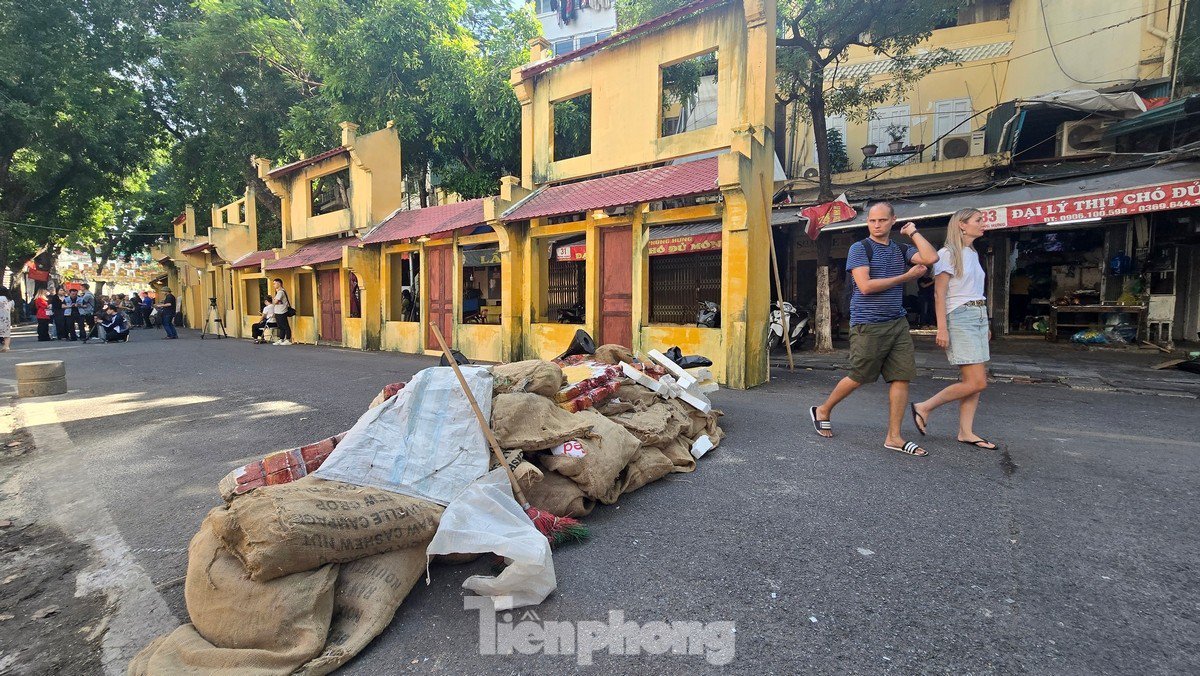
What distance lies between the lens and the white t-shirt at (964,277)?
388cm

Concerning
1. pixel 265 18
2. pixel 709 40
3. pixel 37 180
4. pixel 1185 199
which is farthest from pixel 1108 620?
pixel 37 180

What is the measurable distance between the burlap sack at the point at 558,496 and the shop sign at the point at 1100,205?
29.8ft

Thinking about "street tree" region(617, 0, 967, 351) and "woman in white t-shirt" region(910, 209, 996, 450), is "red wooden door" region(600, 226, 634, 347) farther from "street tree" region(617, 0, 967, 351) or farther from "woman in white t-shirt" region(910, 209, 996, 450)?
"woman in white t-shirt" region(910, 209, 996, 450)

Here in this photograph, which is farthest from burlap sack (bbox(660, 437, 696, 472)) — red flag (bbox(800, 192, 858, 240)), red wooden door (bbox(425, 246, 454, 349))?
red wooden door (bbox(425, 246, 454, 349))

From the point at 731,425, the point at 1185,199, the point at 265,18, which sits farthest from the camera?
the point at 265,18

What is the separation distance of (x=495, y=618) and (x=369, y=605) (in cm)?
47

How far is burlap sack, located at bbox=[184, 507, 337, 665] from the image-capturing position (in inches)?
70.0

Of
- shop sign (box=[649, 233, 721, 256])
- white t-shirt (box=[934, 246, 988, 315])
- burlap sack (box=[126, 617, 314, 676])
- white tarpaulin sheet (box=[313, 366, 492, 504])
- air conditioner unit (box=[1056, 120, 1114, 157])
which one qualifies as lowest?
burlap sack (box=[126, 617, 314, 676])

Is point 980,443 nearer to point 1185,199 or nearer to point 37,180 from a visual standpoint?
point 1185,199

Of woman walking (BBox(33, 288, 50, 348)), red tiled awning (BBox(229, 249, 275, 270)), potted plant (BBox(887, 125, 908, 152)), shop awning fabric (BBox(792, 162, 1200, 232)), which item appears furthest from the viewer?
red tiled awning (BBox(229, 249, 275, 270))

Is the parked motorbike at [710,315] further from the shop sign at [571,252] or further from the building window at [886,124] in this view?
the building window at [886,124]

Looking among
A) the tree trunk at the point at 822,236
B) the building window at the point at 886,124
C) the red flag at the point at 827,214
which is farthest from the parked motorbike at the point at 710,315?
the building window at the point at 886,124

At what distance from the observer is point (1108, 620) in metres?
1.92

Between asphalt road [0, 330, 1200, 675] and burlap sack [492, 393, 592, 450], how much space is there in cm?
50
